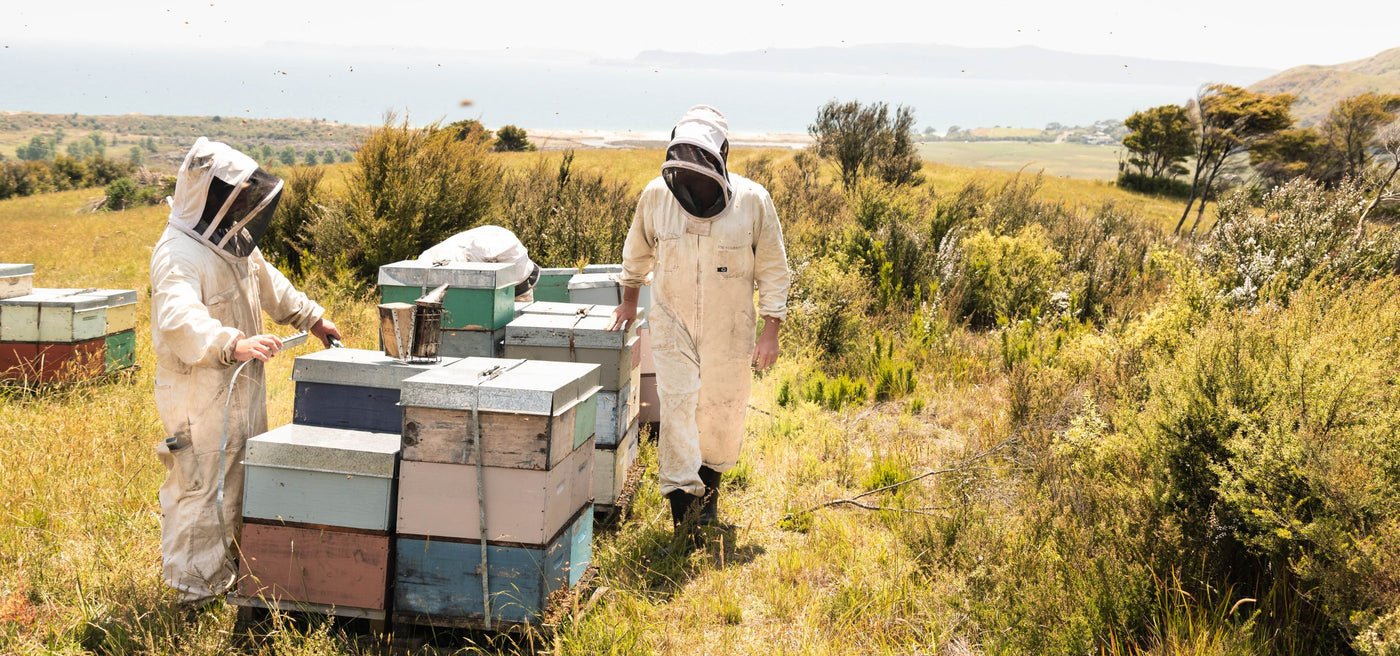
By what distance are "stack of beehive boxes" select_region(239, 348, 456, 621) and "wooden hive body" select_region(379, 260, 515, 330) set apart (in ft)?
4.48

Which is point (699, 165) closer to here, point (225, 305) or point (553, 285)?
point (225, 305)

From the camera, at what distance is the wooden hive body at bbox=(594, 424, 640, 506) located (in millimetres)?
3996

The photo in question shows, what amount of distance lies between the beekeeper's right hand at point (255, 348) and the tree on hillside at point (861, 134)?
890 inches

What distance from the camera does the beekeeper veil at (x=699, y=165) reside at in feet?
12.5

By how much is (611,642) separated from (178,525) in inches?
70.9

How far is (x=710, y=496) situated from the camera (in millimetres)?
4383

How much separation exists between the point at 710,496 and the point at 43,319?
5.53 metres

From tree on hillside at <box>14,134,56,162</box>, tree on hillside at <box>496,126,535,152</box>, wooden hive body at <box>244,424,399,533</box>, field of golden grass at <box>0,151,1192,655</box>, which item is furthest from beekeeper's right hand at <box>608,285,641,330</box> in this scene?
tree on hillside at <box>14,134,56,162</box>

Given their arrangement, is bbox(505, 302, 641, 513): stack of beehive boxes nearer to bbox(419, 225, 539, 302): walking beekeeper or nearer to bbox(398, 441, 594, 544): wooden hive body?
bbox(398, 441, 594, 544): wooden hive body

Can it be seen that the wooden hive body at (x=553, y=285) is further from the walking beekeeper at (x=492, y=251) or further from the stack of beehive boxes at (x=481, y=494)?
the stack of beehive boxes at (x=481, y=494)

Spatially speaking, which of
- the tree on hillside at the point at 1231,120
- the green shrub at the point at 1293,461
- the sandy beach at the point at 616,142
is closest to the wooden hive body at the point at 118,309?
the green shrub at the point at 1293,461

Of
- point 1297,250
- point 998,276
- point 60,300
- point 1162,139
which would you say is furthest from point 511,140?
point 1297,250

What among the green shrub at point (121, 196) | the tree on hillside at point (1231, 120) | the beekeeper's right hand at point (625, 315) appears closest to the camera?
the beekeeper's right hand at point (625, 315)

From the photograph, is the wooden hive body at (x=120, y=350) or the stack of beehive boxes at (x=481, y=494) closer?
the stack of beehive boxes at (x=481, y=494)
